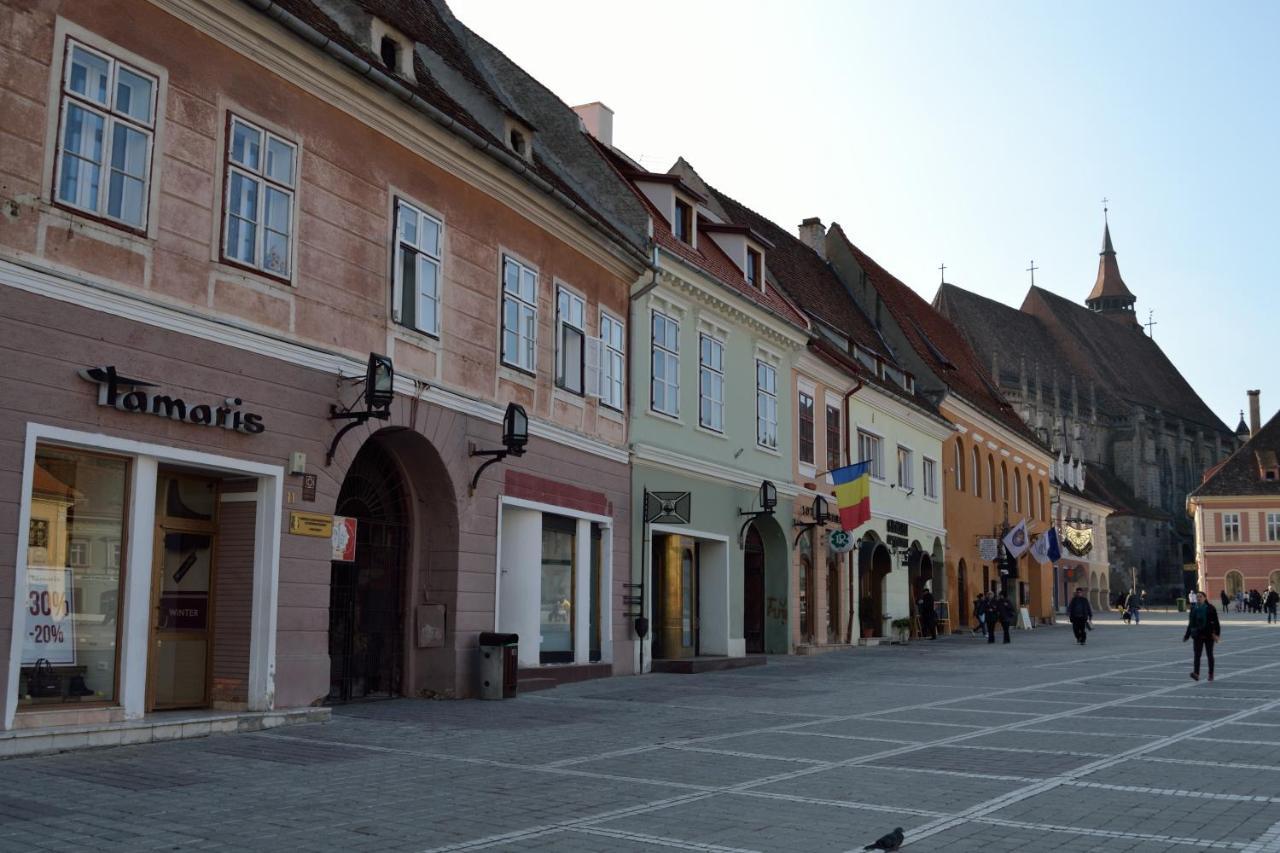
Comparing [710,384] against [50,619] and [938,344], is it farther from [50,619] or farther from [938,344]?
[938,344]

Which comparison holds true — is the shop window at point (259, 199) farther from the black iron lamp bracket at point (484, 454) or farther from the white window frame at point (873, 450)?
the white window frame at point (873, 450)

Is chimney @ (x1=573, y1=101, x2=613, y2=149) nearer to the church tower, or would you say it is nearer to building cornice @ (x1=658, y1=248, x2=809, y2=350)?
building cornice @ (x1=658, y1=248, x2=809, y2=350)

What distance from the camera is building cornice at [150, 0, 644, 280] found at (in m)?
13.6

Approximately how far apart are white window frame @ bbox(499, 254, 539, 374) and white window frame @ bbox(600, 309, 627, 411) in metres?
2.50

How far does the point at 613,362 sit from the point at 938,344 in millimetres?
26509

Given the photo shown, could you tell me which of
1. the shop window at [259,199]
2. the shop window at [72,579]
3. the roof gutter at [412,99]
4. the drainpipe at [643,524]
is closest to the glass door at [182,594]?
the shop window at [72,579]

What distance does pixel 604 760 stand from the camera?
11664 millimetres

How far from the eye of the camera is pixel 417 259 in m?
17.0

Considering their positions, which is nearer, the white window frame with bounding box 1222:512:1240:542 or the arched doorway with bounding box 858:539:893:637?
the arched doorway with bounding box 858:539:893:637

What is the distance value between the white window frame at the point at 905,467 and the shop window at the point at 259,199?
83.3ft

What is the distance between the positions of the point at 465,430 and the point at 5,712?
25.7ft

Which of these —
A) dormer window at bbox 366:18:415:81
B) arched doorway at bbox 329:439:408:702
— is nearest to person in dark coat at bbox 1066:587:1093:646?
arched doorway at bbox 329:439:408:702

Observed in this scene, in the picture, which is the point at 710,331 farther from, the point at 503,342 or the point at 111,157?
the point at 111,157

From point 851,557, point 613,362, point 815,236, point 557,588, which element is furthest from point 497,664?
point 815,236
